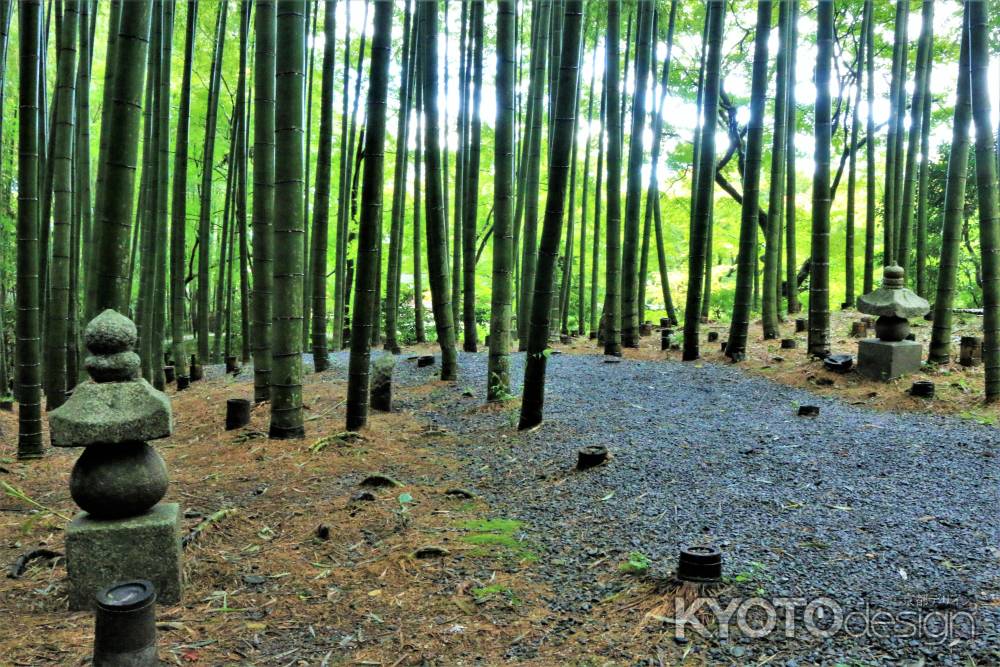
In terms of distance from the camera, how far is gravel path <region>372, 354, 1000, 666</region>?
1997mm

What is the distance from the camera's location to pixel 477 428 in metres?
4.62

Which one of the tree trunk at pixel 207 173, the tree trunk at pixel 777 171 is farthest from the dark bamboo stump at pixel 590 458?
the tree trunk at pixel 207 173

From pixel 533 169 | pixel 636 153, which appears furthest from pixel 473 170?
pixel 636 153

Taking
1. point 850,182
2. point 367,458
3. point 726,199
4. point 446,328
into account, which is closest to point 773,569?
point 367,458

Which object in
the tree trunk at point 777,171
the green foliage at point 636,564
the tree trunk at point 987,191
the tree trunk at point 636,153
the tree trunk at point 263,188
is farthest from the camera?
the tree trunk at point 777,171

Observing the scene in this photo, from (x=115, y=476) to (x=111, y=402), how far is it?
248 millimetres

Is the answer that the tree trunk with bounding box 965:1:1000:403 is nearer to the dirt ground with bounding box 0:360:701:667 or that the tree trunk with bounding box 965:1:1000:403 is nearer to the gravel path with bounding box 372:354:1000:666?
the gravel path with bounding box 372:354:1000:666

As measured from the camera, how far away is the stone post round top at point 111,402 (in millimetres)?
2172

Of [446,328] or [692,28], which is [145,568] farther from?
[692,28]

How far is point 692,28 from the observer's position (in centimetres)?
1056

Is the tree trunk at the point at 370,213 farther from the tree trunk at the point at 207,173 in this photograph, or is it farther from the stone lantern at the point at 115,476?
the tree trunk at the point at 207,173

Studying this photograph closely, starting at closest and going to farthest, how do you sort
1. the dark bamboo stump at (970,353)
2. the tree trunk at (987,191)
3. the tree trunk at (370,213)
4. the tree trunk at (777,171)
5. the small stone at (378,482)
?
1. the small stone at (378,482)
2. the tree trunk at (370,213)
3. the tree trunk at (987,191)
4. the dark bamboo stump at (970,353)
5. the tree trunk at (777,171)

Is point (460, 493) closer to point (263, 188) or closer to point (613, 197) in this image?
point (263, 188)

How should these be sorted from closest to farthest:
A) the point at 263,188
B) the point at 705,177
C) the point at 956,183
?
the point at 263,188
the point at 956,183
the point at 705,177
